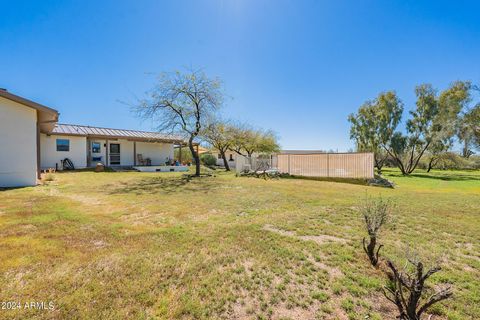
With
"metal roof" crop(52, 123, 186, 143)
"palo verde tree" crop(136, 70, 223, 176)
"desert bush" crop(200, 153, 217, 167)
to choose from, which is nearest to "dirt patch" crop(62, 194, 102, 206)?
"palo verde tree" crop(136, 70, 223, 176)

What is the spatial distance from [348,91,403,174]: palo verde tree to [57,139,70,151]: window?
31269mm

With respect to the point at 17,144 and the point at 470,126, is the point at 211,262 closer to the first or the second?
the point at 17,144

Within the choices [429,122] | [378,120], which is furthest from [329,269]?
[429,122]

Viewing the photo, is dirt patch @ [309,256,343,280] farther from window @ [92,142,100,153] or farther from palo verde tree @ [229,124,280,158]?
window @ [92,142,100,153]

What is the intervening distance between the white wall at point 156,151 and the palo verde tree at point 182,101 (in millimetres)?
6724

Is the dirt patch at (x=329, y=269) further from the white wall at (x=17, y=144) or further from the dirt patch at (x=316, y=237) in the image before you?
the white wall at (x=17, y=144)

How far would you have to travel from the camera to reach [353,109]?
101ft

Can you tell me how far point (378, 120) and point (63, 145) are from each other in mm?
33249

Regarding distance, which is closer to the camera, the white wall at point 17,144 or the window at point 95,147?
the white wall at point 17,144

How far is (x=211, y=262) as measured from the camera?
2889mm

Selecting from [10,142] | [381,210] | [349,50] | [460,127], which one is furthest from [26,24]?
[460,127]

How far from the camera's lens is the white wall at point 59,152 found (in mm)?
14773

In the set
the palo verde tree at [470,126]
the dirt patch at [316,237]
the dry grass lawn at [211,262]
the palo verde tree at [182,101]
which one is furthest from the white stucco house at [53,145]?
the palo verde tree at [470,126]

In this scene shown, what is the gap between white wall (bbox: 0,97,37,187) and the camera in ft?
26.6
